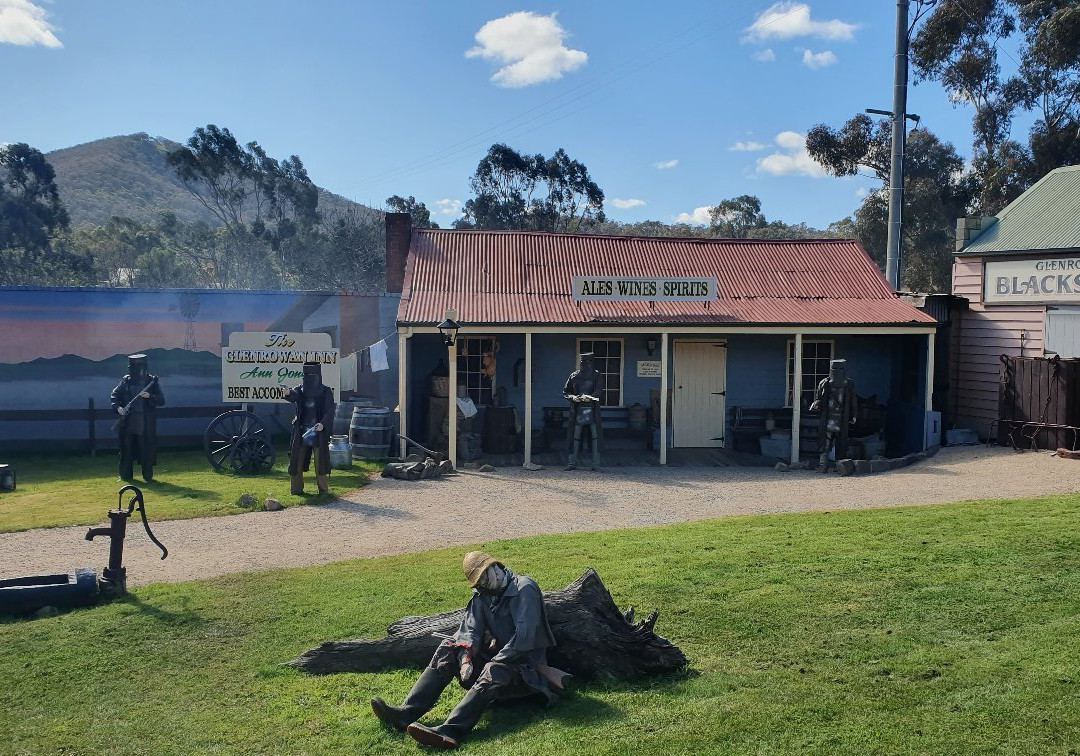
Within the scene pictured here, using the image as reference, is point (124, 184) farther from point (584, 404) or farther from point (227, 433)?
point (584, 404)

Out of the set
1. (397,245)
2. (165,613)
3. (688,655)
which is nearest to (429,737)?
(688,655)

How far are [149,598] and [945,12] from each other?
35192mm

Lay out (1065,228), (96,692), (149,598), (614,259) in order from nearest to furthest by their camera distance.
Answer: (96,692), (149,598), (1065,228), (614,259)

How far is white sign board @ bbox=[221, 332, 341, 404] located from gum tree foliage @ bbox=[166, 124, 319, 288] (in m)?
31.0

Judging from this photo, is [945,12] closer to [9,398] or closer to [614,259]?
[614,259]

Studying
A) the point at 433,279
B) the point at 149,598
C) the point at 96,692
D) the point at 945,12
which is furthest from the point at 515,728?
the point at 945,12

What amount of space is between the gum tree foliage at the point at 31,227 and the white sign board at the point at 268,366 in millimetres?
28089

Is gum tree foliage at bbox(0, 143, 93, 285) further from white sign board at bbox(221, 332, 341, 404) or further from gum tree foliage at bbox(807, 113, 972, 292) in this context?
gum tree foliage at bbox(807, 113, 972, 292)

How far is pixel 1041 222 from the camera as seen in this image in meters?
17.3

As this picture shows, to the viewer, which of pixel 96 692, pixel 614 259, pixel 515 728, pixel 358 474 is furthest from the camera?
pixel 614 259

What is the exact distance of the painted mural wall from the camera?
1670 centimetres

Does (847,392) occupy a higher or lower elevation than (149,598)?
higher

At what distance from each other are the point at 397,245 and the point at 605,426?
5.75 m

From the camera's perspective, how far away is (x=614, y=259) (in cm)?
1866
